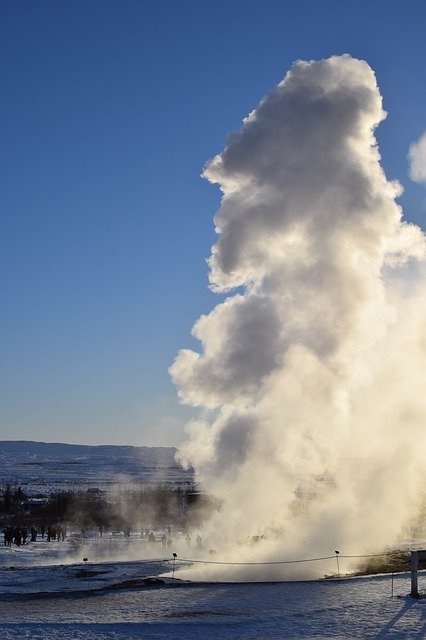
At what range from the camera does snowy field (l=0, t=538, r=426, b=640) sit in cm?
1373

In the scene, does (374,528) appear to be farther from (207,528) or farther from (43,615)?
(43,615)

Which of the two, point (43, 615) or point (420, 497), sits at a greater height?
point (420, 497)

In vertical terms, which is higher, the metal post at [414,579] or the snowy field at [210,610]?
the metal post at [414,579]

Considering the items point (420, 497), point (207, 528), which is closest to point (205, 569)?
point (207, 528)

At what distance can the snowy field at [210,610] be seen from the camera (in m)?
13.7

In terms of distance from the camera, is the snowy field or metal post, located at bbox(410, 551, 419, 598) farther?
metal post, located at bbox(410, 551, 419, 598)

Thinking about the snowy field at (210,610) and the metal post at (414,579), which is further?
the metal post at (414,579)

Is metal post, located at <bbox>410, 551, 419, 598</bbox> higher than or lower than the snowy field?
higher

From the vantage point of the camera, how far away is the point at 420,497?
36344 mm

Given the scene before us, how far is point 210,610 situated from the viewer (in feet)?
53.6

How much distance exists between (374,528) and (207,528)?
8.48 meters

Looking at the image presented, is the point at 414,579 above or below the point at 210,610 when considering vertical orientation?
above

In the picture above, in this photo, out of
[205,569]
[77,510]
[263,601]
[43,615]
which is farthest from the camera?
[77,510]

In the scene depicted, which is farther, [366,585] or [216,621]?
[366,585]
